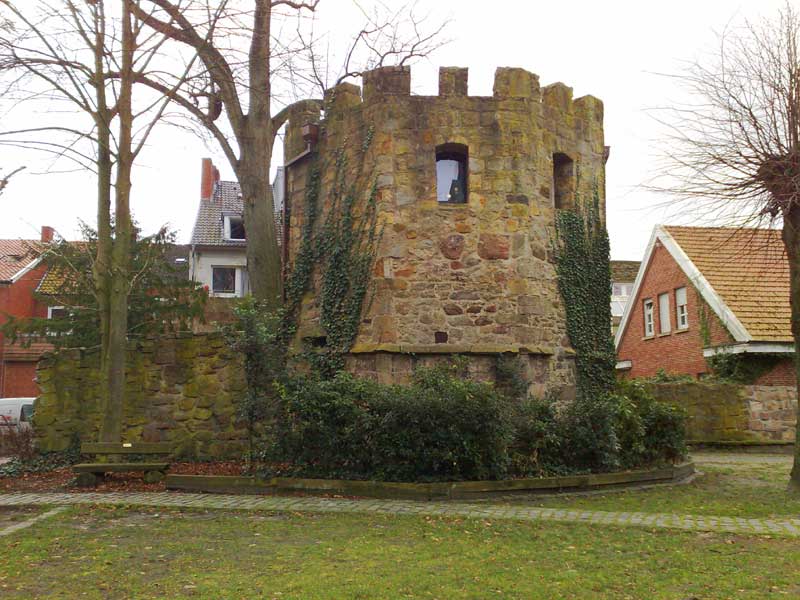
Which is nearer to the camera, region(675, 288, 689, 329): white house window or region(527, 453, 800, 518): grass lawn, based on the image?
region(527, 453, 800, 518): grass lawn

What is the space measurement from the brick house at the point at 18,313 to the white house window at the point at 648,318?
923 inches

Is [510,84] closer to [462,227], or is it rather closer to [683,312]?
[462,227]

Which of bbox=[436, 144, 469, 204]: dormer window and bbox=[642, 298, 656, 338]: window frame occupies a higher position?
bbox=[436, 144, 469, 204]: dormer window

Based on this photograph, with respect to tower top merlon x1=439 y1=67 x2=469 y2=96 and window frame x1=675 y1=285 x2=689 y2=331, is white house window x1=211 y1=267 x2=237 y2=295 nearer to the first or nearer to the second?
window frame x1=675 y1=285 x2=689 y2=331

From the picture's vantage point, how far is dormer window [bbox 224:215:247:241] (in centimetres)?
3677

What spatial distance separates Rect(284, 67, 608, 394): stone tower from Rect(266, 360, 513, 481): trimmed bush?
1977mm

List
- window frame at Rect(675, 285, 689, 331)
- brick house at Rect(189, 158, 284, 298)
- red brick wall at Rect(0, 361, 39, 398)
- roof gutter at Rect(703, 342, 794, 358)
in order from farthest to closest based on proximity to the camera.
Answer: brick house at Rect(189, 158, 284, 298) < red brick wall at Rect(0, 361, 39, 398) < window frame at Rect(675, 285, 689, 331) < roof gutter at Rect(703, 342, 794, 358)

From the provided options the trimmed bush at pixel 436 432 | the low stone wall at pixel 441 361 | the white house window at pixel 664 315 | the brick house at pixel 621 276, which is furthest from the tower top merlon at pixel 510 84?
the brick house at pixel 621 276

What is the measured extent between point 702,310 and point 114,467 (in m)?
17.4

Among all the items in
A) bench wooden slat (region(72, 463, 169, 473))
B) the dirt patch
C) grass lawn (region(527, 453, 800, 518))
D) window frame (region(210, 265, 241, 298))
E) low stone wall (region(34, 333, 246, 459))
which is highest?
window frame (region(210, 265, 241, 298))

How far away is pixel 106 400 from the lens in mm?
12180

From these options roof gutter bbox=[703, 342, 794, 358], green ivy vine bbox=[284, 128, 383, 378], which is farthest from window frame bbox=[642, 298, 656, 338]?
green ivy vine bbox=[284, 128, 383, 378]

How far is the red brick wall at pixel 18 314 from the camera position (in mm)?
34812

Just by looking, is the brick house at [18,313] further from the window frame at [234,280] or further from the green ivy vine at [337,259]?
the green ivy vine at [337,259]
